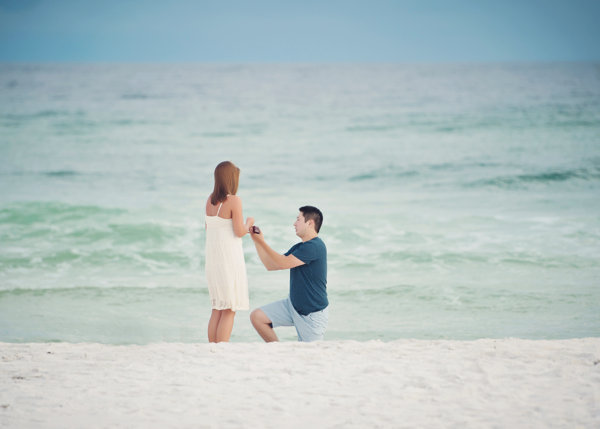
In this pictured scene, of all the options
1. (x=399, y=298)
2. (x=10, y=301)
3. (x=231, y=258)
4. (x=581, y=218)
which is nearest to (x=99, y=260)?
(x=10, y=301)

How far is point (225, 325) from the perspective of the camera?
560cm

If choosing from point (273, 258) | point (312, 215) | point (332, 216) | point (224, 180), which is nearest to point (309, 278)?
point (273, 258)

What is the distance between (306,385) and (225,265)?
128 centimetres

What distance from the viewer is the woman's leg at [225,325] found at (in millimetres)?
5561

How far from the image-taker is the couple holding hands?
5250 millimetres

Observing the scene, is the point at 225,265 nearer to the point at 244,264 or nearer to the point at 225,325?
the point at 244,264

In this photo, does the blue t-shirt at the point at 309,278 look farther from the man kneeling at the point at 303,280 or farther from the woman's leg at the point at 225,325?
the woman's leg at the point at 225,325

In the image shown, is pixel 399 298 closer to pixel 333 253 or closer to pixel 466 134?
pixel 333 253

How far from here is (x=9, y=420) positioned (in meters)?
3.91

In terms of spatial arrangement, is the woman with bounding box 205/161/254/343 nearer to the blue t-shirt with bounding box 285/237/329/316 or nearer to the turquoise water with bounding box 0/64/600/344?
the blue t-shirt with bounding box 285/237/329/316

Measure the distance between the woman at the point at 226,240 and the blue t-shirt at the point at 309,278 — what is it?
1.38 ft

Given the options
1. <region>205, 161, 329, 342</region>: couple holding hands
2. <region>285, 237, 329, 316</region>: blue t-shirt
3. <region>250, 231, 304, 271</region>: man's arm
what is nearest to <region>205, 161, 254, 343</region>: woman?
<region>205, 161, 329, 342</region>: couple holding hands

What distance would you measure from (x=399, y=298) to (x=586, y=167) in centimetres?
1487

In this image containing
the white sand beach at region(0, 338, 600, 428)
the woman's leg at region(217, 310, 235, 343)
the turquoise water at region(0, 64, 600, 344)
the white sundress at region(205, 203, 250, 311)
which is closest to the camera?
the white sand beach at region(0, 338, 600, 428)
